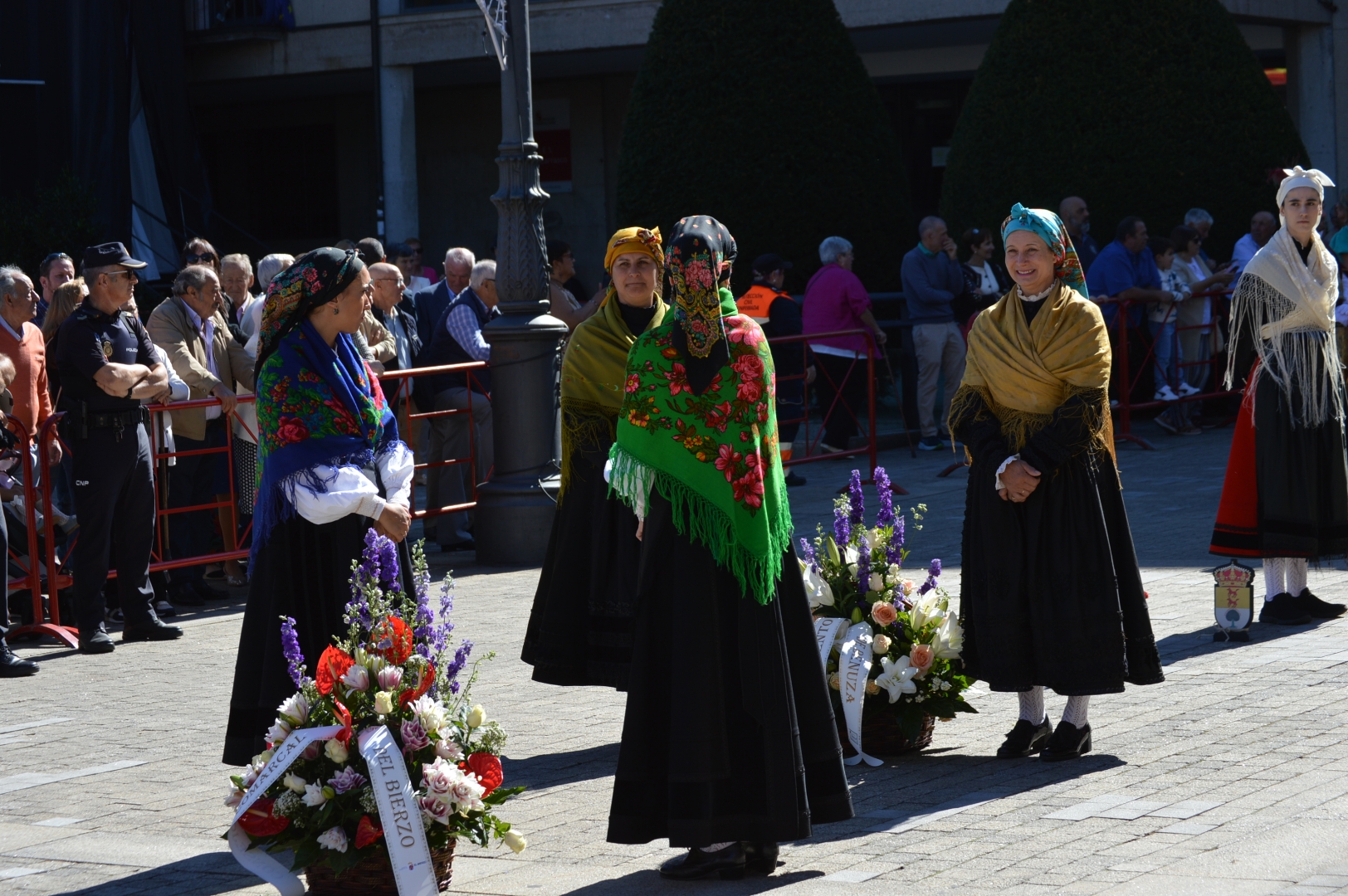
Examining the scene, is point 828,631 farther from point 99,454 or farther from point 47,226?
point 47,226

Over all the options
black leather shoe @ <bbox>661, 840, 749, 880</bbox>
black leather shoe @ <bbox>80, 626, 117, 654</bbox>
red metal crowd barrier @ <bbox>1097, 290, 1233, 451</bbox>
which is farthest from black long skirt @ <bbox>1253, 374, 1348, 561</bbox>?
red metal crowd barrier @ <bbox>1097, 290, 1233, 451</bbox>

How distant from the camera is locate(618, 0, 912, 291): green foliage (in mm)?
17375

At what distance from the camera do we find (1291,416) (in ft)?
28.1

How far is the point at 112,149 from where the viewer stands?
2439cm

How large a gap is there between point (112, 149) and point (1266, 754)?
2145cm

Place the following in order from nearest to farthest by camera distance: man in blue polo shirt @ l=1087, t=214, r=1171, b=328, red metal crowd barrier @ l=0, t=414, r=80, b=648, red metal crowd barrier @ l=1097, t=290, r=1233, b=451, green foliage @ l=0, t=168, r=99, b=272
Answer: red metal crowd barrier @ l=0, t=414, r=80, b=648 < red metal crowd barrier @ l=1097, t=290, r=1233, b=451 < man in blue polo shirt @ l=1087, t=214, r=1171, b=328 < green foliage @ l=0, t=168, r=99, b=272

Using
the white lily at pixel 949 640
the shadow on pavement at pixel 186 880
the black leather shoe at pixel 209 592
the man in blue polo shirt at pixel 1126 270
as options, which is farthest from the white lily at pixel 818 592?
the man in blue polo shirt at pixel 1126 270

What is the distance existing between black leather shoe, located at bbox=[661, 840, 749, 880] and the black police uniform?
4891 mm

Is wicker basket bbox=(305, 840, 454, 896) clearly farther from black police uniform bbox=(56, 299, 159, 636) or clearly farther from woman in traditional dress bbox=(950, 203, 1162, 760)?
black police uniform bbox=(56, 299, 159, 636)

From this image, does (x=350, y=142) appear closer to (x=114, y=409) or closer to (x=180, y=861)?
(x=114, y=409)

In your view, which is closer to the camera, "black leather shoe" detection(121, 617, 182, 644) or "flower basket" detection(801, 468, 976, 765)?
"flower basket" detection(801, 468, 976, 765)

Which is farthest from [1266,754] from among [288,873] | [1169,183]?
[1169,183]

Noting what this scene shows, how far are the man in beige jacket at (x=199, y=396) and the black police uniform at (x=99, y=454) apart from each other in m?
0.99

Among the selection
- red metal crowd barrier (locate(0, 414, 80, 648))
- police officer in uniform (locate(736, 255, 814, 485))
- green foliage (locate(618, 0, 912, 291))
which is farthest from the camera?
green foliage (locate(618, 0, 912, 291))
